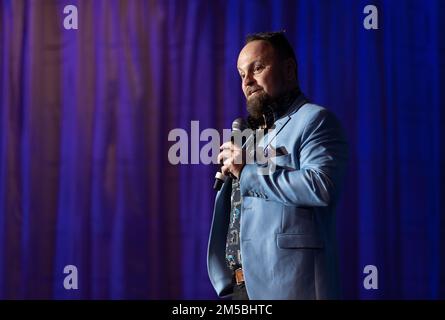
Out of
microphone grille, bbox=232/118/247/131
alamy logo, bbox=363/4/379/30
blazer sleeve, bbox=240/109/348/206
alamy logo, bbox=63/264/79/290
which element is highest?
alamy logo, bbox=363/4/379/30

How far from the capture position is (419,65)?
88.9 inches

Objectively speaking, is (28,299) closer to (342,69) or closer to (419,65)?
(342,69)

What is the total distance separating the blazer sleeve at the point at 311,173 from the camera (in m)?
1.27

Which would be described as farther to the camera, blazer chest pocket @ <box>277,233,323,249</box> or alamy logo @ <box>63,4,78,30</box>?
alamy logo @ <box>63,4,78,30</box>

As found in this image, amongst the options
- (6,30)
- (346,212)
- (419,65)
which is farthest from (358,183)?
(6,30)

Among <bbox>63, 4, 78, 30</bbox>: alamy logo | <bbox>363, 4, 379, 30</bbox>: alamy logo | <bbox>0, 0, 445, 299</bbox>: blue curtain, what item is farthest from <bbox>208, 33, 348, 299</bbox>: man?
<bbox>63, 4, 78, 30</bbox>: alamy logo

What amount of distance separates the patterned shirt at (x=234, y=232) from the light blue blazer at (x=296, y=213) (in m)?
0.10

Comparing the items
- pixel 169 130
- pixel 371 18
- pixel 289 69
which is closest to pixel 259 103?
pixel 289 69

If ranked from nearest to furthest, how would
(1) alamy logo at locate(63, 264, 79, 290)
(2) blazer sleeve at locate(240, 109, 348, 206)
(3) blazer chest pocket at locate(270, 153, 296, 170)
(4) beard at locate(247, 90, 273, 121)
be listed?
(2) blazer sleeve at locate(240, 109, 348, 206)
(3) blazer chest pocket at locate(270, 153, 296, 170)
(4) beard at locate(247, 90, 273, 121)
(1) alamy logo at locate(63, 264, 79, 290)

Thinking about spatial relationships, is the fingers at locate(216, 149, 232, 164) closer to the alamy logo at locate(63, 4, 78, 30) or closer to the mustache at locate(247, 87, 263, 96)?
the mustache at locate(247, 87, 263, 96)

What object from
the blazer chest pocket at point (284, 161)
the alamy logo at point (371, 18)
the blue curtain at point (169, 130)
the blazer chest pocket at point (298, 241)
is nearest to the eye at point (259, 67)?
the blazer chest pocket at point (284, 161)

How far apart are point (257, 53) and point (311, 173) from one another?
0.41 metres

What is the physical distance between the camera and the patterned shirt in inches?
58.8

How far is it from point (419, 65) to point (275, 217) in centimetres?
125
